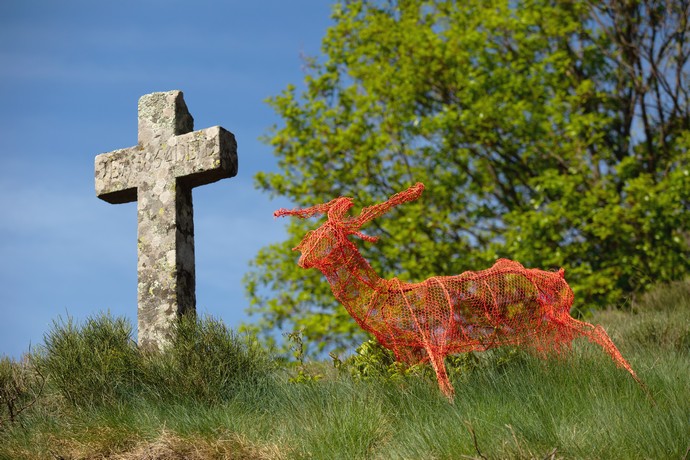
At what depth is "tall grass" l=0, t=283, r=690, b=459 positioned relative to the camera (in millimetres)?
4684

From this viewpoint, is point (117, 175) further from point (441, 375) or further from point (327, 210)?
point (441, 375)

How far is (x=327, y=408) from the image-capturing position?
577 cm

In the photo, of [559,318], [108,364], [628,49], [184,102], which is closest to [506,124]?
[628,49]

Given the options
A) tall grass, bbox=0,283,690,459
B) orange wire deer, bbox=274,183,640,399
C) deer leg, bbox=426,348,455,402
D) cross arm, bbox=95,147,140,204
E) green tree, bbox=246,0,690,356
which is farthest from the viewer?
green tree, bbox=246,0,690,356

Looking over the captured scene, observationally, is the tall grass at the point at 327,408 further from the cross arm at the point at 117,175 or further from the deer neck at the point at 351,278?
the cross arm at the point at 117,175

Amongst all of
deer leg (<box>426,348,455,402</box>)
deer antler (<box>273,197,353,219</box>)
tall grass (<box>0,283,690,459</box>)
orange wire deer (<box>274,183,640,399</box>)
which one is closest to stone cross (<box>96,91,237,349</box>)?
tall grass (<box>0,283,690,459</box>)

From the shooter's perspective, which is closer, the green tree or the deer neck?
the deer neck

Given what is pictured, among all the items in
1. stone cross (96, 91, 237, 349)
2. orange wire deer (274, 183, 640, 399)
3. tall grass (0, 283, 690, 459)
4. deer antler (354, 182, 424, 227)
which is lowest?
tall grass (0, 283, 690, 459)

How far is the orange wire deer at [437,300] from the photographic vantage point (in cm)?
584

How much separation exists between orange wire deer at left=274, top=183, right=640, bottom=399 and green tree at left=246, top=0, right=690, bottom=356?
7.45 meters

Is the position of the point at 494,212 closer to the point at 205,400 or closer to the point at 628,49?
the point at 628,49

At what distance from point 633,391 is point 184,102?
544 cm

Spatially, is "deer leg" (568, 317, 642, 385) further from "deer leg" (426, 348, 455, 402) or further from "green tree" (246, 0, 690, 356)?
"green tree" (246, 0, 690, 356)

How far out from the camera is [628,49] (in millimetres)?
15469
